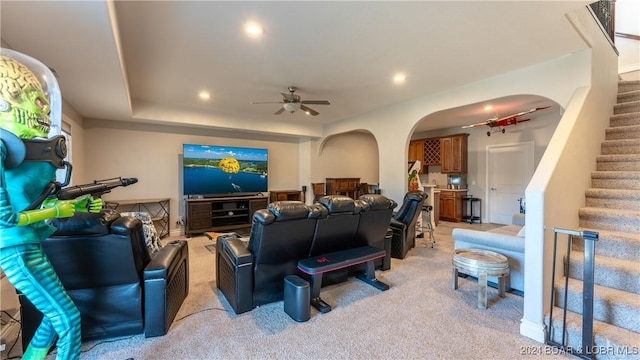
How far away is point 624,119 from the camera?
11.3 feet

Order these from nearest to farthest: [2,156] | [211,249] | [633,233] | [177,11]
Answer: [2,156] < [177,11] < [633,233] < [211,249]

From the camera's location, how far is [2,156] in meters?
1.17

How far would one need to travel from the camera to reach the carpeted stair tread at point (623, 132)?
3.23 m

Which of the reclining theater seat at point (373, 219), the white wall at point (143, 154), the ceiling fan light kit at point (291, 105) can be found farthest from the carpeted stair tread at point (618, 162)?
the white wall at point (143, 154)

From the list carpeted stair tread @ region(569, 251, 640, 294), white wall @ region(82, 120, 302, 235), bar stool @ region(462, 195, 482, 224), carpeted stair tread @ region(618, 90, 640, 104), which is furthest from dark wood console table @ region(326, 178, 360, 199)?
carpeted stair tread @ region(569, 251, 640, 294)

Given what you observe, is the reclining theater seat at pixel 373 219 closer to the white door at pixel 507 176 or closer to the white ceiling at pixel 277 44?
the white ceiling at pixel 277 44

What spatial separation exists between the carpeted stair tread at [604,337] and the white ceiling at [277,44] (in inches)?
102

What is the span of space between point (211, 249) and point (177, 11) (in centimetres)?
368

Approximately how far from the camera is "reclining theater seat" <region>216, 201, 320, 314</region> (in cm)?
234

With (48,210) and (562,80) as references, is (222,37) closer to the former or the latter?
(48,210)

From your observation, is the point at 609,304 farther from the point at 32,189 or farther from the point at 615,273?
the point at 32,189

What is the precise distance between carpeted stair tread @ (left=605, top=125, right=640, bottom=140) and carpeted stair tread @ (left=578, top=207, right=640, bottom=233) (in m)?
1.26

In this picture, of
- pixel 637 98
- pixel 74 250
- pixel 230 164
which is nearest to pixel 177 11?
pixel 74 250

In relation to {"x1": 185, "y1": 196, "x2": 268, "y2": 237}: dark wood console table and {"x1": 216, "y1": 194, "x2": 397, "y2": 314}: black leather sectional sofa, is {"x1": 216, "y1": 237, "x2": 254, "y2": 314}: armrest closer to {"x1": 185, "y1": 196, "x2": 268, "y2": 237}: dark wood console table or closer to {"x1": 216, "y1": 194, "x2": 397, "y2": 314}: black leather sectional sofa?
{"x1": 216, "y1": 194, "x2": 397, "y2": 314}: black leather sectional sofa
